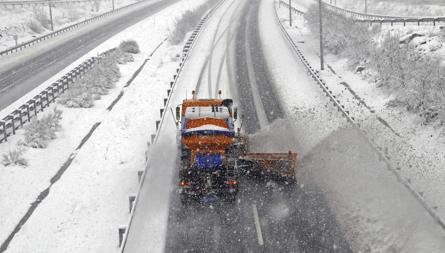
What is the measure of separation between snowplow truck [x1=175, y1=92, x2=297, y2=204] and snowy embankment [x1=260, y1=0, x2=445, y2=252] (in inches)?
56.7

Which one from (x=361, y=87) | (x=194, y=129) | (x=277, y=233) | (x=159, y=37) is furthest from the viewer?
(x=159, y=37)

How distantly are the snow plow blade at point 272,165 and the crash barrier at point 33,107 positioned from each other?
1318 centimetres

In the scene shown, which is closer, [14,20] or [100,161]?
[100,161]

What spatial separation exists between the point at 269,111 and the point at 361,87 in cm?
694

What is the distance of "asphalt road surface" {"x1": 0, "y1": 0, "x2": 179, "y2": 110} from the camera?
120 feet

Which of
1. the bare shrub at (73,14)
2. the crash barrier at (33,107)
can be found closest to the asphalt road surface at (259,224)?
the crash barrier at (33,107)

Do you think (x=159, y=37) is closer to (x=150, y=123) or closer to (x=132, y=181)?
(x=150, y=123)

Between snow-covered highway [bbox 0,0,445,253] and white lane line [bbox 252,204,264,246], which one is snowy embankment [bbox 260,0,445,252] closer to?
snow-covered highway [bbox 0,0,445,253]

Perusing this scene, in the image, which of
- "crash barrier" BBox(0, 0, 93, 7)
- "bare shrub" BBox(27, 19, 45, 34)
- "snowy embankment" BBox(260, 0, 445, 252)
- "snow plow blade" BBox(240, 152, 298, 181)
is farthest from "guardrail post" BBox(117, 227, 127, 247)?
"crash barrier" BBox(0, 0, 93, 7)

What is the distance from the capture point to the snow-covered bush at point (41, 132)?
22.2 metres

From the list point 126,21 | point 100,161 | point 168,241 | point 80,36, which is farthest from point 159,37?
point 168,241

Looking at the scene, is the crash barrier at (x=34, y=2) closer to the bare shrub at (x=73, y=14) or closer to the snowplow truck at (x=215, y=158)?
the bare shrub at (x=73, y=14)

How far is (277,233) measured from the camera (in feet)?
45.6

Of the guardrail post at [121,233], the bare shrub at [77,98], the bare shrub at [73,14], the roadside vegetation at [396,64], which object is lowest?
the guardrail post at [121,233]
